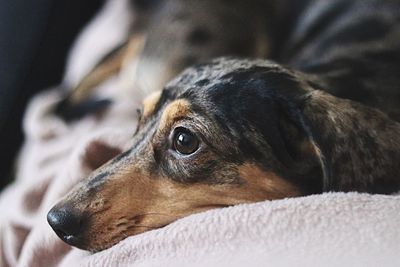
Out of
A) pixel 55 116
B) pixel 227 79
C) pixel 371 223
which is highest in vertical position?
pixel 227 79

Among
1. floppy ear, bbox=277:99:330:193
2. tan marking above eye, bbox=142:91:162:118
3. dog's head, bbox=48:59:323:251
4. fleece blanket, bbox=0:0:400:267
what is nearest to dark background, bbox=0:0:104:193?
fleece blanket, bbox=0:0:400:267

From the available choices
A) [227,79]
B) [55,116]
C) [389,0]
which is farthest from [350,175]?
[55,116]

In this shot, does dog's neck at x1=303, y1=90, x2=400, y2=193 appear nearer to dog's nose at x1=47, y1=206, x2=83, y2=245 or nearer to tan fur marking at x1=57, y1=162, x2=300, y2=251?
tan fur marking at x1=57, y1=162, x2=300, y2=251

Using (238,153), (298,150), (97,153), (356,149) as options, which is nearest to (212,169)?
(238,153)

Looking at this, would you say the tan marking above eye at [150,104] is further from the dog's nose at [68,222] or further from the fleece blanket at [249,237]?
the dog's nose at [68,222]

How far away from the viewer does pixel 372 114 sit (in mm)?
1420

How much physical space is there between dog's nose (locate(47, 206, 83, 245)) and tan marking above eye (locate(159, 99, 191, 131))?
26cm

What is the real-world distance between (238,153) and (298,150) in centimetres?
13

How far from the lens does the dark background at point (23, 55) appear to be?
2430mm

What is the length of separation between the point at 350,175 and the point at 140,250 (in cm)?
42

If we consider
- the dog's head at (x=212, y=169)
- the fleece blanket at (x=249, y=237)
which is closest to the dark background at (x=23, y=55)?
the fleece blanket at (x=249, y=237)

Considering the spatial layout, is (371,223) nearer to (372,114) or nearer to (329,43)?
(372,114)

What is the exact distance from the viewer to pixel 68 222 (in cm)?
143

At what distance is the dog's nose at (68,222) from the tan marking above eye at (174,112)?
0.26 meters
